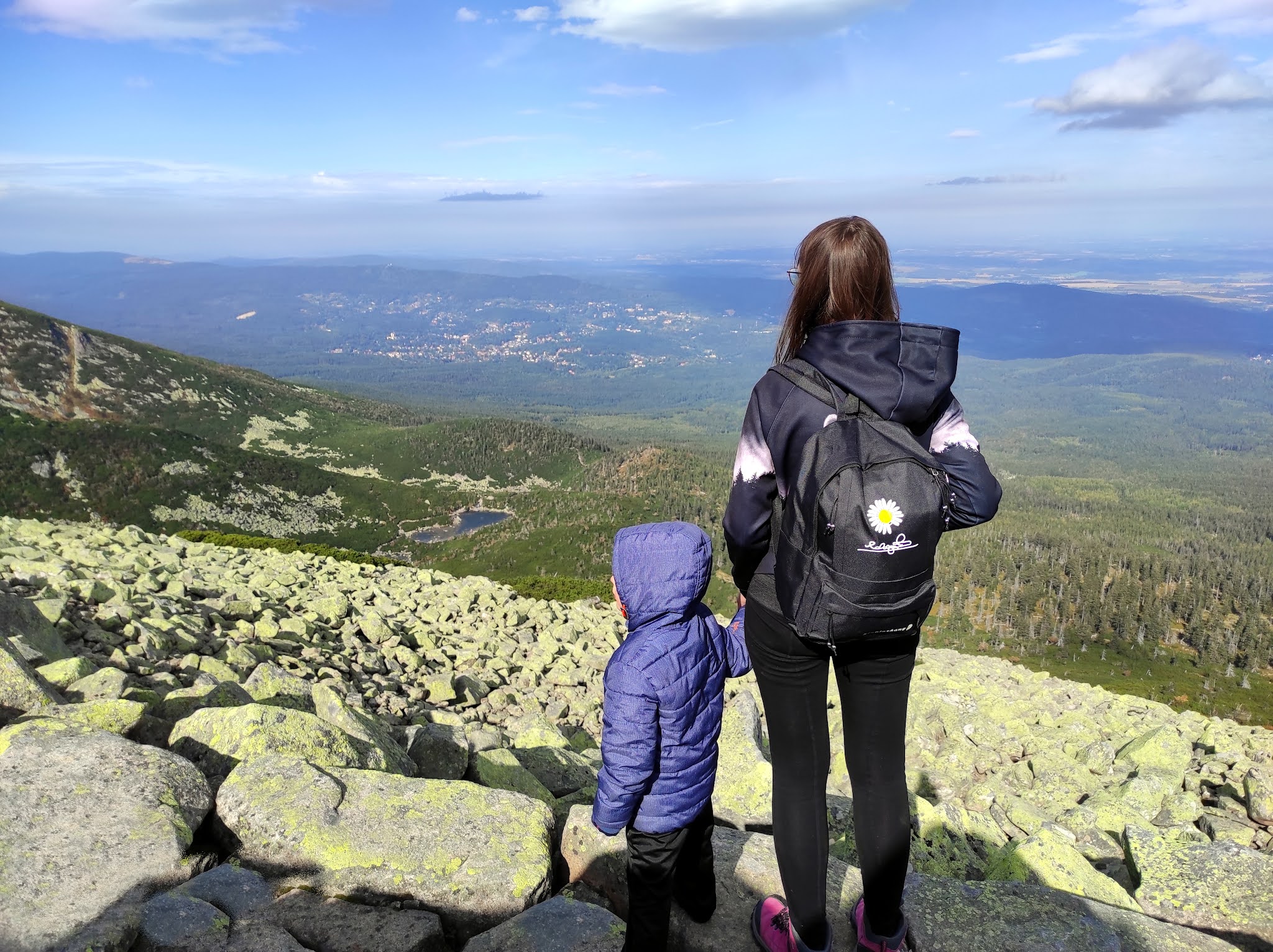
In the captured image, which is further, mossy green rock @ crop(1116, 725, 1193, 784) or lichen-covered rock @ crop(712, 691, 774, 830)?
mossy green rock @ crop(1116, 725, 1193, 784)

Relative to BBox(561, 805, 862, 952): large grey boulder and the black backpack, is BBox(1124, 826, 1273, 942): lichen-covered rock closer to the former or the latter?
BBox(561, 805, 862, 952): large grey boulder

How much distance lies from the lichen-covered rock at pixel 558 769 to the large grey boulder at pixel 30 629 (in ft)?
22.6

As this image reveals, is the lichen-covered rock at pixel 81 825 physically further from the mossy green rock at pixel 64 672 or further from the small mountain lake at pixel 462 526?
the small mountain lake at pixel 462 526

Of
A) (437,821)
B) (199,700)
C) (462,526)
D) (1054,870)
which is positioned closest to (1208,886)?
(1054,870)

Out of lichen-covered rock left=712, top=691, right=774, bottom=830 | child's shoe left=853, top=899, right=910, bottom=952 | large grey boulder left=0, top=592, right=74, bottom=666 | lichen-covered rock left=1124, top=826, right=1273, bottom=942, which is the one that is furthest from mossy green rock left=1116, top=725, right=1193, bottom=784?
large grey boulder left=0, top=592, right=74, bottom=666

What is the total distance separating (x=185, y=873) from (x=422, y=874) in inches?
71.5

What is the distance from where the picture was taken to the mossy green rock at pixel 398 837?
571 cm

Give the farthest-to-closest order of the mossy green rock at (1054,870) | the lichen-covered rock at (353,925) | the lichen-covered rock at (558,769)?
1. the lichen-covered rock at (558,769)
2. the mossy green rock at (1054,870)
3. the lichen-covered rock at (353,925)

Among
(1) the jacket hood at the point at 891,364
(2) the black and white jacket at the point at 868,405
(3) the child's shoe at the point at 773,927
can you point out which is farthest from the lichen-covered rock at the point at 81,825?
(1) the jacket hood at the point at 891,364

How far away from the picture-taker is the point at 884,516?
3697 millimetres

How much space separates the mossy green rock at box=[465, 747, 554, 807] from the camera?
868 centimetres

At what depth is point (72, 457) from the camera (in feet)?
388

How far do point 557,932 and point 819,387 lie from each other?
178 inches

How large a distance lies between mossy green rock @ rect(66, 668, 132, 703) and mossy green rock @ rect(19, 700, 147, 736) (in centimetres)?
126
